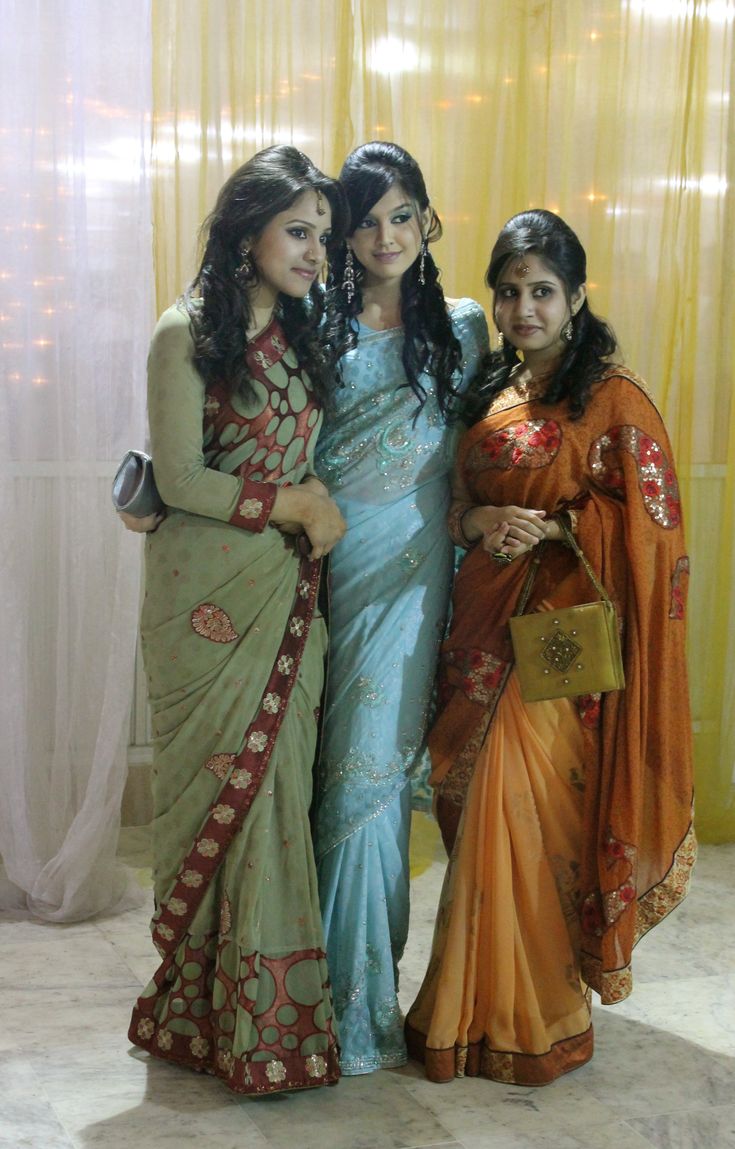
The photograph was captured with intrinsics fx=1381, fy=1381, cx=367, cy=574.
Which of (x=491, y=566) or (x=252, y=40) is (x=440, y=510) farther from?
(x=252, y=40)

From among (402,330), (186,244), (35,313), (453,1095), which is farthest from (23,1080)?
(186,244)

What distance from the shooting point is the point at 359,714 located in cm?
234

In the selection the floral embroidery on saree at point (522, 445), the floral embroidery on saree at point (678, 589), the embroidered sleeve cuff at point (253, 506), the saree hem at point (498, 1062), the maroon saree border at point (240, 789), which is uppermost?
the floral embroidery on saree at point (522, 445)

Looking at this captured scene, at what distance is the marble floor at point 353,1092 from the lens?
84.4 inches

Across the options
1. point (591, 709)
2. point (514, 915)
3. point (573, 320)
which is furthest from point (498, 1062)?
point (573, 320)

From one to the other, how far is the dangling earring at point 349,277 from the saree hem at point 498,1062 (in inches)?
50.9

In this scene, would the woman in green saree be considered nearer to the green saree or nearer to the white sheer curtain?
the green saree

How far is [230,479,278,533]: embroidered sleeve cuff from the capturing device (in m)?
2.21

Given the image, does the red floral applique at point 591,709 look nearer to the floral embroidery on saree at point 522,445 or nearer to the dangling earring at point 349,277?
the floral embroidery on saree at point 522,445

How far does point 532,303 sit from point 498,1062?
1290 millimetres

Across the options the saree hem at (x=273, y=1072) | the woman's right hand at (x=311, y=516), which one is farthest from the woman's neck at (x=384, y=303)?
the saree hem at (x=273, y=1072)

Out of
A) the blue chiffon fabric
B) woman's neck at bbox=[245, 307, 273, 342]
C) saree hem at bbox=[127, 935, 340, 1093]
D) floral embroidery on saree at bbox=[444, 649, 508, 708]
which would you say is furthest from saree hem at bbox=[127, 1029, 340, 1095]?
woman's neck at bbox=[245, 307, 273, 342]

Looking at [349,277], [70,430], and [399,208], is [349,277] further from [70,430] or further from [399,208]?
[70,430]

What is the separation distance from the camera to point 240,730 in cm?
225
